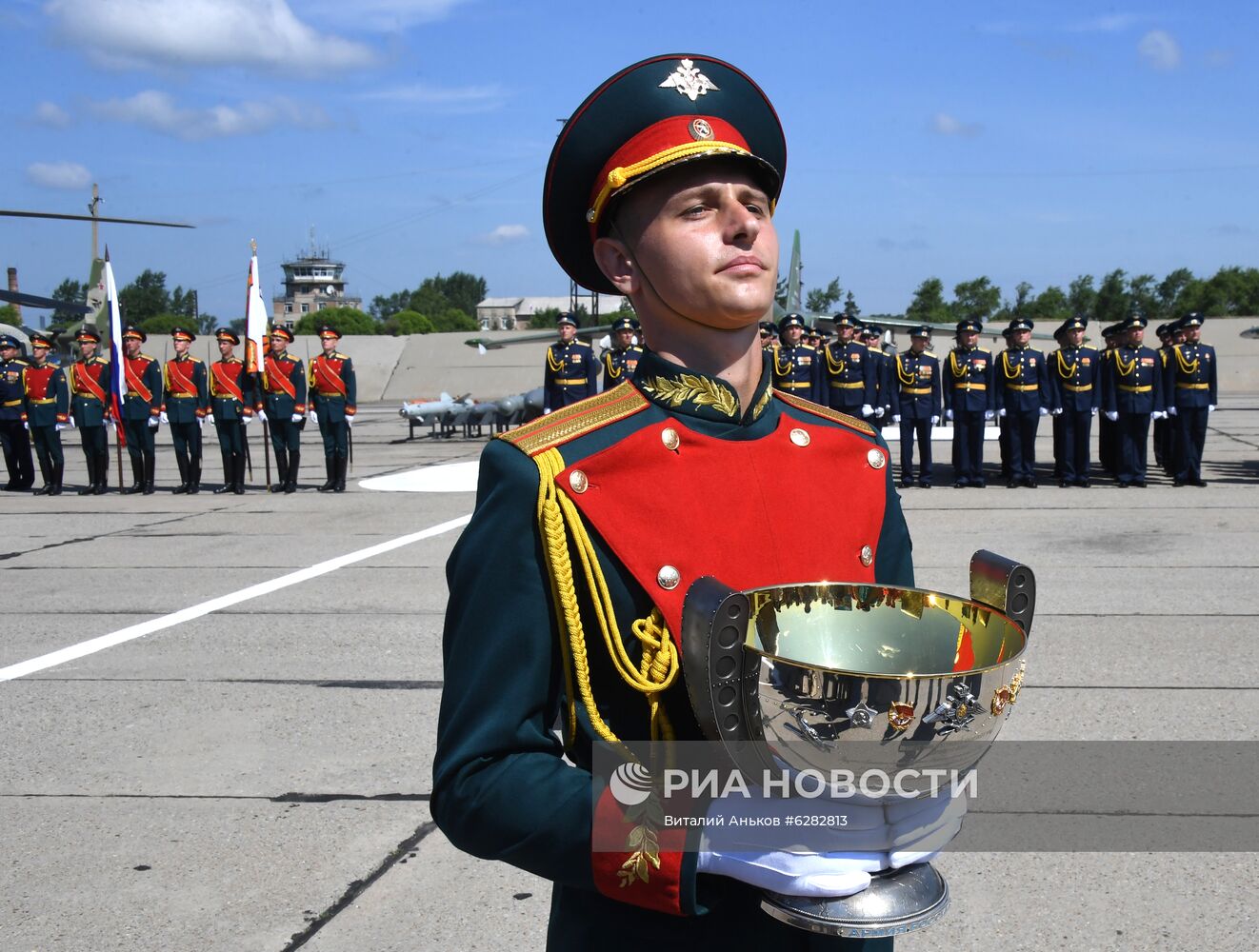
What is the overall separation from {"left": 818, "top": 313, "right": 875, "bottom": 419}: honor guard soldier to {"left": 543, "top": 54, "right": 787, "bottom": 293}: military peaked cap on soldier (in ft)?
43.5

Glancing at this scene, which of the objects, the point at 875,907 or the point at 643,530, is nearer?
the point at 875,907

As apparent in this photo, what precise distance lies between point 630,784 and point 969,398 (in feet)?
44.0

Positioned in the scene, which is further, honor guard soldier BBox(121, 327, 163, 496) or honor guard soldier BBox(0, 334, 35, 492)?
honor guard soldier BBox(0, 334, 35, 492)

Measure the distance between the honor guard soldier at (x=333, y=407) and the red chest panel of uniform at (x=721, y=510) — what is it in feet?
42.6

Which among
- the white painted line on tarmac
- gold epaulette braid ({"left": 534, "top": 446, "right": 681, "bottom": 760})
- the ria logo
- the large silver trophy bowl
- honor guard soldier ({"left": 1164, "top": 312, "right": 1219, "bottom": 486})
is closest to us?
the large silver trophy bowl

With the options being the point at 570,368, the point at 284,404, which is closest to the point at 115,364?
the point at 284,404

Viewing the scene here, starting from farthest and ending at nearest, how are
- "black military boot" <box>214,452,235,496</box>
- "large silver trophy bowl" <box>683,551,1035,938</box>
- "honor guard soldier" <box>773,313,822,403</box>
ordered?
"black military boot" <box>214,452,235,496</box> → "honor guard soldier" <box>773,313,822,403</box> → "large silver trophy bowl" <box>683,551,1035,938</box>

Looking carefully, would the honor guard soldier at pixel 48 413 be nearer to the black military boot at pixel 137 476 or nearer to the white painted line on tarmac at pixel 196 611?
the black military boot at pixel 137 476

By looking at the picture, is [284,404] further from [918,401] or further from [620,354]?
[918,401]

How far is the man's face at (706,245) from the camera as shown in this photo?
4.90 feet

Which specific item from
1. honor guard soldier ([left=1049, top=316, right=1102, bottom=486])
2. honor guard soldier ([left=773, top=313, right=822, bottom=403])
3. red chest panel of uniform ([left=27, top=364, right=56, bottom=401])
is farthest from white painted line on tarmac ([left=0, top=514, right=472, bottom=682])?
honor guard soldier ([left=1049, top=316, right=1102, bottom=486])

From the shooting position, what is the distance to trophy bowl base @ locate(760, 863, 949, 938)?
1137 millimetres

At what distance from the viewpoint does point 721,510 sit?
1498mm

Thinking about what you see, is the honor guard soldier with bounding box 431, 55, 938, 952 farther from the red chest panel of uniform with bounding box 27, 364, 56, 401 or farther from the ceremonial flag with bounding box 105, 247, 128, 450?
the red chest panel of uniform with bounding box 27, 364, 56, 401
